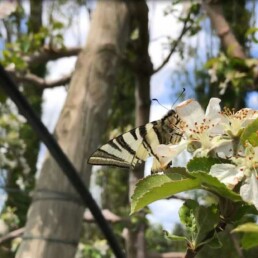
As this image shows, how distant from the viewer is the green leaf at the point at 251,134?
0.35 meters

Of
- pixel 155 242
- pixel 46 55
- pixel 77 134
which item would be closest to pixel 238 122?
pixel 77 134

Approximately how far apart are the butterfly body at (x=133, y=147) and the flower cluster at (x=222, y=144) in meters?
0.01

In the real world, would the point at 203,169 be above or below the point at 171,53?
below

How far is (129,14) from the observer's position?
183 cm

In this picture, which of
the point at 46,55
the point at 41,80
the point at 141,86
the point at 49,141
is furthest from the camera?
the point at 141,86

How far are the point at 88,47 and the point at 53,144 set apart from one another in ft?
3.07

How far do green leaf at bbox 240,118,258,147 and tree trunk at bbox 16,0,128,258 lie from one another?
988 millimetres

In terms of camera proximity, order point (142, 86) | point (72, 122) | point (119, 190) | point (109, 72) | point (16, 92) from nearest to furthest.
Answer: point (16, 92) → point (72, 122) → point (109, 72) → point (142, 86) → point (119, 190)

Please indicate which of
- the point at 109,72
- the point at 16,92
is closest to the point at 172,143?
the point at 16,92

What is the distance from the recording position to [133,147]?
0.36m

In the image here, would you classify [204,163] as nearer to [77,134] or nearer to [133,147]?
[133,147]

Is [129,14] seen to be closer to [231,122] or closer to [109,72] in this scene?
[109,72]

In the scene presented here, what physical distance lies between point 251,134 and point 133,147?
7 centimetres

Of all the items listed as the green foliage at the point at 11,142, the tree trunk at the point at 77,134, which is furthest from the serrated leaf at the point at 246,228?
the green foliage at the point at 11,142
